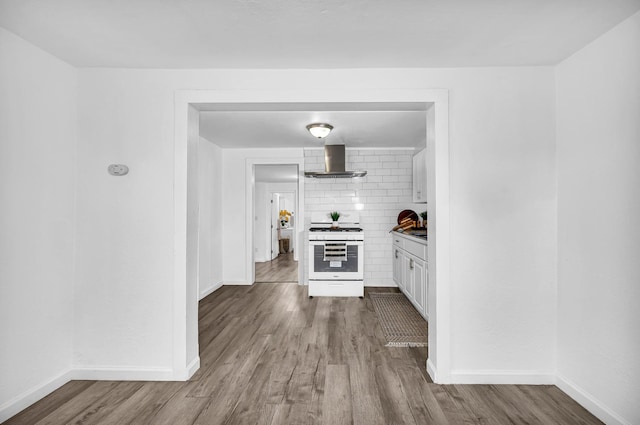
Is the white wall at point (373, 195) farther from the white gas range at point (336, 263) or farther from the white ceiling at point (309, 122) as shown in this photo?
the white gas range at point (336, 263)

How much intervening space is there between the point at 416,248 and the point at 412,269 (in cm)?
36

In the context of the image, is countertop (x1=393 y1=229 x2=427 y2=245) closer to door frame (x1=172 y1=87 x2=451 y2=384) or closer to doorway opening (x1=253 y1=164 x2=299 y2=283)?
door frame (x1=172 y1=87 x2=451 y2=384)

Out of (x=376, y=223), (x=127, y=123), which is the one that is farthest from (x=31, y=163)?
(x=376, y=223)

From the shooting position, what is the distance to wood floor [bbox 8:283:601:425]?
2037 mm

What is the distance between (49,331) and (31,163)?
3.80 ft

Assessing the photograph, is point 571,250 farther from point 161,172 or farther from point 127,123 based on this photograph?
point 127,123

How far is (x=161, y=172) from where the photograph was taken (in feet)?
8.30

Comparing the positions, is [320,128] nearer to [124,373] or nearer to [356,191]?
[356,191]

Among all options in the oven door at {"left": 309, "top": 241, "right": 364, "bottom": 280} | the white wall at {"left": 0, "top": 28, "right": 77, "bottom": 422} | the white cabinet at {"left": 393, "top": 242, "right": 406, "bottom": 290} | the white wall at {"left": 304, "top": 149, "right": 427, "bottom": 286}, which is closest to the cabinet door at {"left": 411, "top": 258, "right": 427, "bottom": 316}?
the white cabinet at {"left": 393, "top": 242, "right": 406, "bottom": 290}

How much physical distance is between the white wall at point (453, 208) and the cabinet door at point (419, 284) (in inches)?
48.0

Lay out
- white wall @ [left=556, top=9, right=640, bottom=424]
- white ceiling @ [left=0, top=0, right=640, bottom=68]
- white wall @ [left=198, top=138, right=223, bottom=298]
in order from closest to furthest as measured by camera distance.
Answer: white ceiling @ [left=0, top=0, right=640, bottom=68] < white wall @ [left=556, top=9, right=640, bottom=424] < white wall @ [left=198, top=138, right=223, bottom=298]

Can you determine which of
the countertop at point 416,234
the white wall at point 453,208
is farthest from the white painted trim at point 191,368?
the countertop at point 416,234

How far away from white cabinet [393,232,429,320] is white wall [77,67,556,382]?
1.13 metres

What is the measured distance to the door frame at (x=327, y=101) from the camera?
8.16 feet
